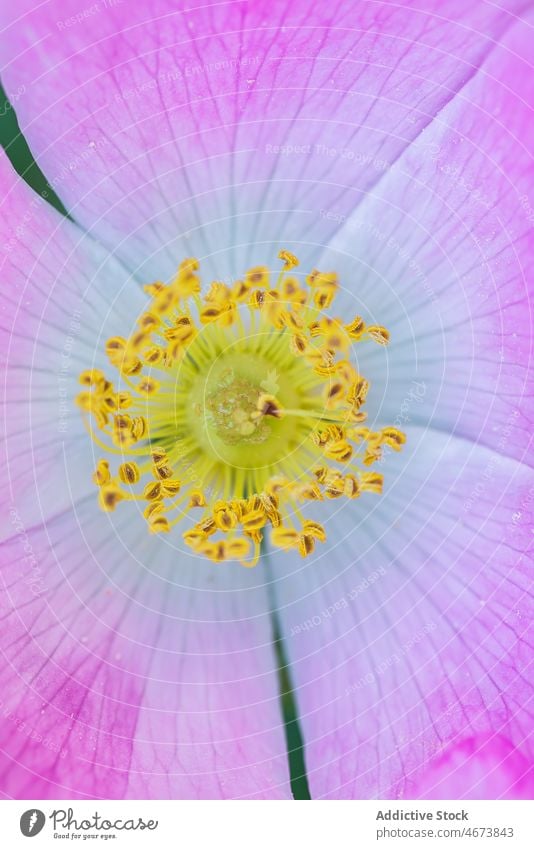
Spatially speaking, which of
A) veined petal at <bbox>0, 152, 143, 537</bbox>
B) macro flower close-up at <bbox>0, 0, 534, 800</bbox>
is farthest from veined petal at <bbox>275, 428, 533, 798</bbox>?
veined petal at <bbox>0, 152, 143, 537</bbox>

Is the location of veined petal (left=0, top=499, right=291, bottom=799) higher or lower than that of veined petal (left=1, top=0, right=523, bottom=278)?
lower

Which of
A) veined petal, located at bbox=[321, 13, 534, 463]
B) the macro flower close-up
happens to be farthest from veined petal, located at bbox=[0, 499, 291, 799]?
veined petal, located at bbox=[321, 13, 534, 463]

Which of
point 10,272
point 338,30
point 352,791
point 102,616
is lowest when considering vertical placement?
point 352,791

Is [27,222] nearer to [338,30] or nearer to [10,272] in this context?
[10,272]

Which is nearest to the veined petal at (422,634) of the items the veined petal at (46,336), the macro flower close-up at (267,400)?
the macro flower close-up at (267,400)

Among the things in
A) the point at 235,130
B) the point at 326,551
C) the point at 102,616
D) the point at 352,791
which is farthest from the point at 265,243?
the point at 352,791
